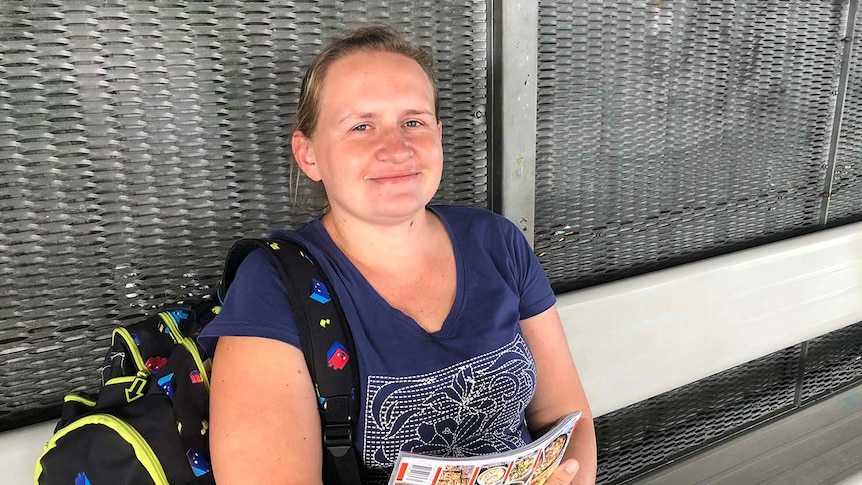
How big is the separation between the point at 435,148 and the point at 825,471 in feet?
7.10

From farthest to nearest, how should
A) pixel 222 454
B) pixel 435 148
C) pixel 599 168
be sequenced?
1. pixel 599 168
2. pixel 435 148
3. pixel 222 454

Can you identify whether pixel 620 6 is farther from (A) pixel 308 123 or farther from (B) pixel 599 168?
(A) pixel 308 123

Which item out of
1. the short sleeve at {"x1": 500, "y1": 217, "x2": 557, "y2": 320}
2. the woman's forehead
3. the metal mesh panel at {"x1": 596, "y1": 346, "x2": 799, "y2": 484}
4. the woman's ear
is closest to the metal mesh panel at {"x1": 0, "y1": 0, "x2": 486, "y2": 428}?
the woman's ear

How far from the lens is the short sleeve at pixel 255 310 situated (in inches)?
47.4

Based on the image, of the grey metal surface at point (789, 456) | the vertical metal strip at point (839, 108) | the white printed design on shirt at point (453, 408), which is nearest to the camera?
the white printed design on shirt at point (453, 408)

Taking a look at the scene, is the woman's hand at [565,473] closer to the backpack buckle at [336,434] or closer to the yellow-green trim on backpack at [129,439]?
the backpack buckle at [336,434]

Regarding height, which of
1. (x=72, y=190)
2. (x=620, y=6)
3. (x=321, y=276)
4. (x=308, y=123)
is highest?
(x=620, y=6)

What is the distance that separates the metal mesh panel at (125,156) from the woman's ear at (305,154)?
0.25 meters

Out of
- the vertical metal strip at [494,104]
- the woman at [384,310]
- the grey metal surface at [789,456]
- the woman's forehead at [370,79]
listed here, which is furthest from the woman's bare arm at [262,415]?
the grey metal surface at [789,456]

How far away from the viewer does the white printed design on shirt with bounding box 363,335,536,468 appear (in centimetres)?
129

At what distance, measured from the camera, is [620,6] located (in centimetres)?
220

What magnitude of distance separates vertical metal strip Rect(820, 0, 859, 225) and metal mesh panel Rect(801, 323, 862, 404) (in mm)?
626

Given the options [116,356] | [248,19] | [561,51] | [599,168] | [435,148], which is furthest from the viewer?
[599,168]

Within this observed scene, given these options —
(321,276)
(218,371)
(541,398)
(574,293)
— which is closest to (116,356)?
(218,371)
